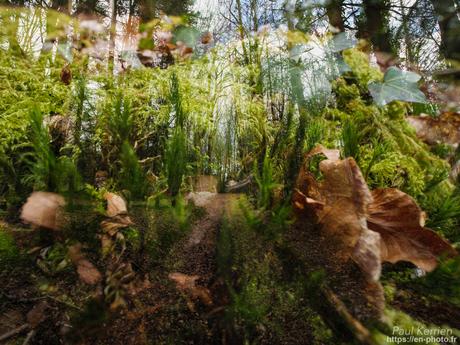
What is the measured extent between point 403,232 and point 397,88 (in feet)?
3.64

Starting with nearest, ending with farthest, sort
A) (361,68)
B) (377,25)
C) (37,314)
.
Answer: (37,314)
(361,68)
(377,25)

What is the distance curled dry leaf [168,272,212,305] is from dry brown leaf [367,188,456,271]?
0.46 meters

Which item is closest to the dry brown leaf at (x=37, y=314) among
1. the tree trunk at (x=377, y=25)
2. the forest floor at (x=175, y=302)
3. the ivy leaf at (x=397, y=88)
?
the forest floor at (x=175, y=302)

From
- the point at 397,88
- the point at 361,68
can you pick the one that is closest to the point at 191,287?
the point at 397,88

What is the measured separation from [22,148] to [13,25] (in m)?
1.01

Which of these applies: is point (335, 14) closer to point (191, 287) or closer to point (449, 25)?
point (449, 25)

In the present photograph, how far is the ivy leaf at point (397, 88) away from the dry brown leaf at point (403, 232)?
3.00ft

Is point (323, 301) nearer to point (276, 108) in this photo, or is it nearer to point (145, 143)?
point (145, 143)

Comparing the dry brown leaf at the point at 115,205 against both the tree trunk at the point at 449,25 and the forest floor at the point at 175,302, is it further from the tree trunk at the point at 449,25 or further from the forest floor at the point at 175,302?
the tree trunk at the point at 449,25

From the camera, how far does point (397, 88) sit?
1.49 meters

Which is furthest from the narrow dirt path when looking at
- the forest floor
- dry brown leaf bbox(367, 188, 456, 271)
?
dry brown leaf bbox(367, 188, 456, 271)

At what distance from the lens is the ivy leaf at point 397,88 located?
145cm

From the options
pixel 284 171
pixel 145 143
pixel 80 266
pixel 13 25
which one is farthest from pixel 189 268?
pixel 13 25

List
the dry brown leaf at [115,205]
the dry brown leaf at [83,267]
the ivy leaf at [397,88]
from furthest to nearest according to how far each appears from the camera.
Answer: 1. the ivy leaf at [397,88]
2. the dry brown leaf at [115,205]
3. the dry brown leaf at [83,267]
